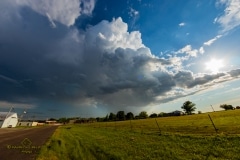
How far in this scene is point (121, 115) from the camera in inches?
7790

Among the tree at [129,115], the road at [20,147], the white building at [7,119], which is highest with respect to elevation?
the tree at [129,115]

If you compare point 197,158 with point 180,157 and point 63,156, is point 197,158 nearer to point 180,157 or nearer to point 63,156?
point 180,157

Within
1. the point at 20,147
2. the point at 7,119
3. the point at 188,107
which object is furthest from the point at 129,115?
the point at 20,147

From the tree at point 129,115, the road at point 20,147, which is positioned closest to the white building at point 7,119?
the road at point 20,147

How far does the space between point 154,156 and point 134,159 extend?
1.44 meters

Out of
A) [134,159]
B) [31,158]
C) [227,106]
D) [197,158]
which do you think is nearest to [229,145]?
[197,158]

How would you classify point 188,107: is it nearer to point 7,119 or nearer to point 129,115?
point 129,115

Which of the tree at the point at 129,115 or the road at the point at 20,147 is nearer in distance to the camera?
the road at the point at 20,147

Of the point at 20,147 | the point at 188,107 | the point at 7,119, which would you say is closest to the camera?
the point at 20,147

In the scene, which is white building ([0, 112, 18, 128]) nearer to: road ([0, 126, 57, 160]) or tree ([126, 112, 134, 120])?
road ([0, 126, 57, 160])

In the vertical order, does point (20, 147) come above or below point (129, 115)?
below

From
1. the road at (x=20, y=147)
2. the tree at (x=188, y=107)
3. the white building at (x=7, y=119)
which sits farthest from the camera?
the tree at (x=188, y=107)

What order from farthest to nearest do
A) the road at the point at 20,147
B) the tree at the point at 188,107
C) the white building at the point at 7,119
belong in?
the tree at the point at 188,107
the white building at the point at 7,119
the road at the point at 20,147

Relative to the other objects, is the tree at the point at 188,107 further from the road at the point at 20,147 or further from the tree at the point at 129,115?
the road at the point at 20,147
